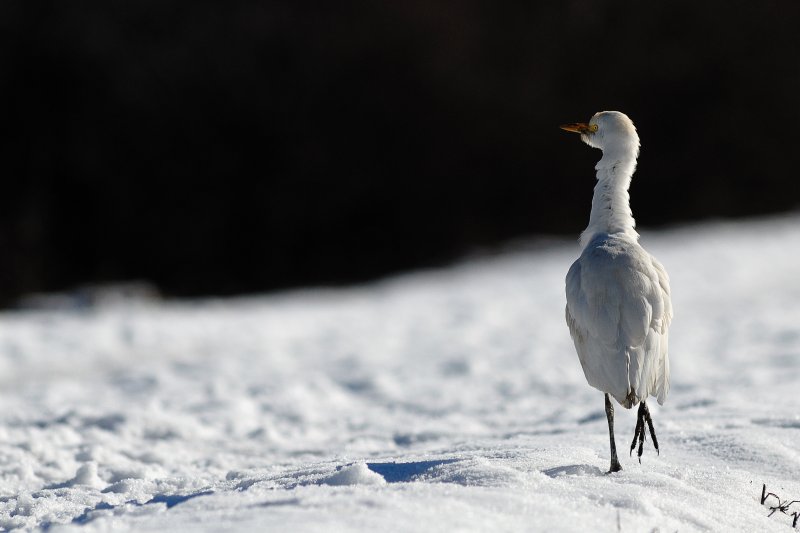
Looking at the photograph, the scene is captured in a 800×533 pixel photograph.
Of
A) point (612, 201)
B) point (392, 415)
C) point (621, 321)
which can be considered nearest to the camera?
point (621, 321)

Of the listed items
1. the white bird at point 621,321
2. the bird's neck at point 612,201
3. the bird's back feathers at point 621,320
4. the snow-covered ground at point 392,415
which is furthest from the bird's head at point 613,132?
the snow-covered ground at point 392,415

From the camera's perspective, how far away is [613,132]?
455 cm

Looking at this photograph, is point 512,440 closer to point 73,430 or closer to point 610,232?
point 610,232

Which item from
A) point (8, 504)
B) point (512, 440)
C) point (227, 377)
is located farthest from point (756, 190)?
point (8, 504)

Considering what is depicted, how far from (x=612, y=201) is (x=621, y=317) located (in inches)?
27.2

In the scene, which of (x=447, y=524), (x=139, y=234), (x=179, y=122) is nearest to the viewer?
(x=447, y=524)

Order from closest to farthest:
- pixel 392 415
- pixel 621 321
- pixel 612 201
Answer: pixel 621 321, pixel 612 201, pixel 392 415

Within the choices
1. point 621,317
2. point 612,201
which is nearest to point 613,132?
point 612,201

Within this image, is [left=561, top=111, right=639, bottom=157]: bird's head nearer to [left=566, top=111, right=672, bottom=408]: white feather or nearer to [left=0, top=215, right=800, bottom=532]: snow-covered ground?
[left=566, top=111, right=672, bottom=408]: white feather

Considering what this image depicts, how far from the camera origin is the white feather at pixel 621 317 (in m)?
3.96

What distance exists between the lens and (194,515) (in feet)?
10.9

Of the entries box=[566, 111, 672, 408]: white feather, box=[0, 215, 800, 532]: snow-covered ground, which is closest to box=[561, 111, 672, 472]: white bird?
box=[566, 111, 672, 408]: white feather

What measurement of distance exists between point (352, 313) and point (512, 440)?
8.24m

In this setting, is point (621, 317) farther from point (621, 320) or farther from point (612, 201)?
point (612, 201)
